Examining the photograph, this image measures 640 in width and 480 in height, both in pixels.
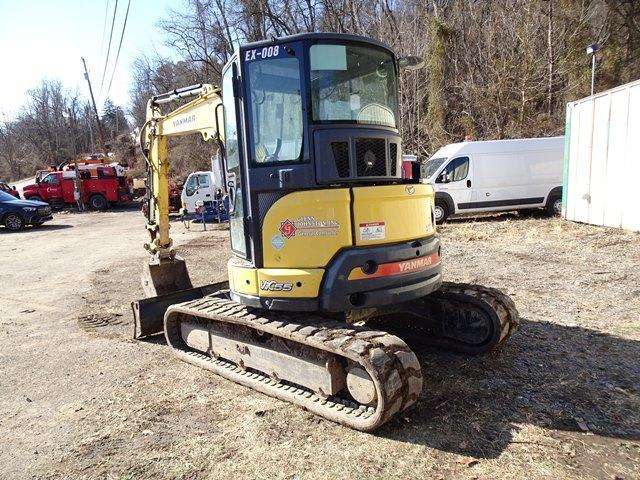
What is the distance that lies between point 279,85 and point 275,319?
6.67ft

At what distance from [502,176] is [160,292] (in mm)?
11074

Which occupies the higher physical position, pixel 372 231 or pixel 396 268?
pixel 372 231

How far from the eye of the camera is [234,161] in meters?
4.38

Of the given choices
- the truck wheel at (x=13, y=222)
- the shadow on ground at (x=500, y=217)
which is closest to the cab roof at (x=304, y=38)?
the shadow on ground at (x=500, y=217)

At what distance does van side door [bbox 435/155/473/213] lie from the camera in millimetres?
14281

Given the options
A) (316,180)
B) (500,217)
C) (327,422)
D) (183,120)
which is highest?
(183,120)

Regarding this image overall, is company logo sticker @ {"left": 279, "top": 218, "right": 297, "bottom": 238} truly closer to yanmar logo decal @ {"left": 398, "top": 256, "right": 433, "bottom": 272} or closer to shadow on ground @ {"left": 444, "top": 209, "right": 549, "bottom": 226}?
yanmar logo decal @ {"left": 398, "top": 256, "right": 433, "bottom": 272}

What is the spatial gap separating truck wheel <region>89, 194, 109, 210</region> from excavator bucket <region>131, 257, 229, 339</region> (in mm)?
22748

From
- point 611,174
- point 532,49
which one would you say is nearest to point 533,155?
point 611,174

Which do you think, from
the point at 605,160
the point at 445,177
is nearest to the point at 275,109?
the point at 605,160

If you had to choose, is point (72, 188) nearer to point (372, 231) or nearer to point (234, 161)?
point (234, 161)

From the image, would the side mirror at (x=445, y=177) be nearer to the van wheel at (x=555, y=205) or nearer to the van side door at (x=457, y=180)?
the van side door at (x=457, y=180)

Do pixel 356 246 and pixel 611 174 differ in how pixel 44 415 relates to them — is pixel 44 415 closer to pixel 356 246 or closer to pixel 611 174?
pixel 356 246

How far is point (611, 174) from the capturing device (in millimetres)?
11070
